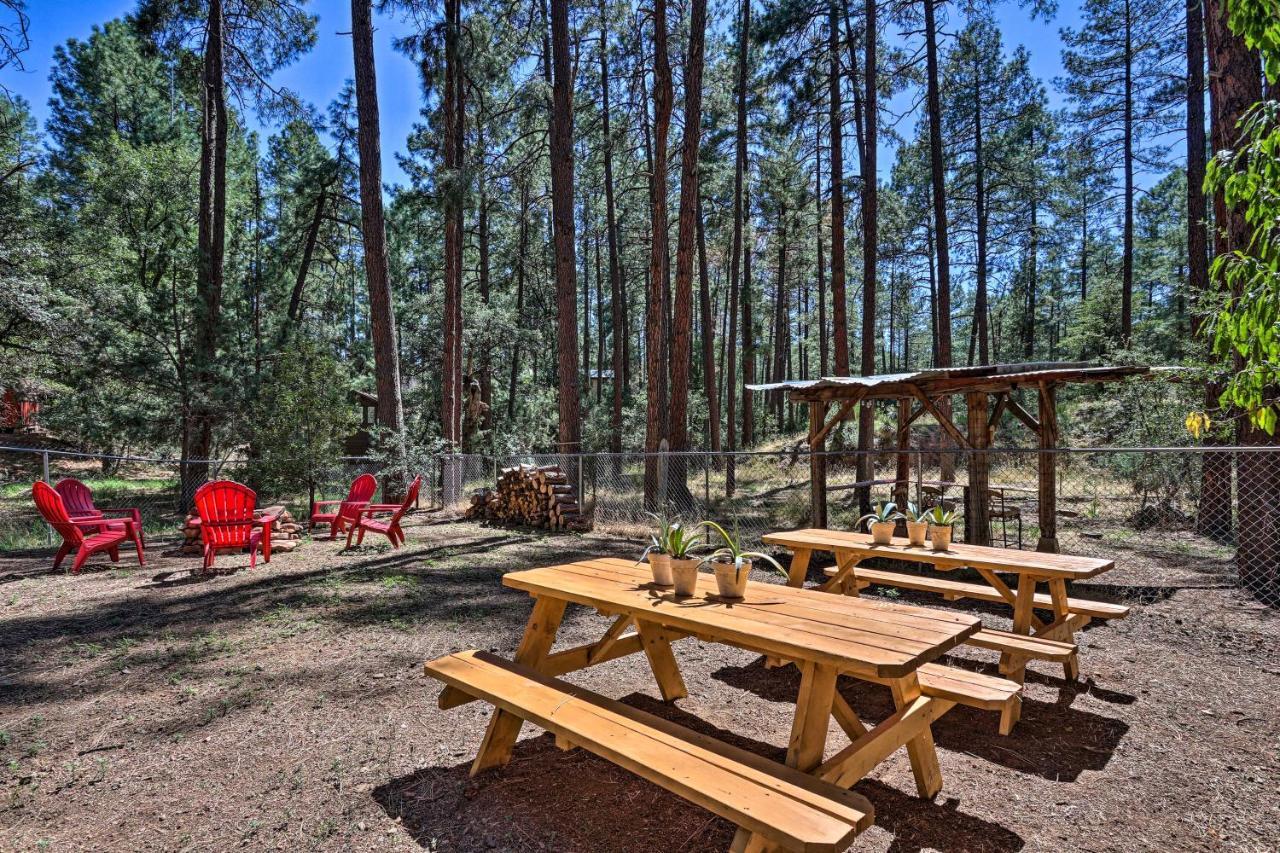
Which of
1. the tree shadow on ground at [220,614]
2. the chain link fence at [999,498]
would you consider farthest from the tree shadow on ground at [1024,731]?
the tree shadow on ground at [220,614]

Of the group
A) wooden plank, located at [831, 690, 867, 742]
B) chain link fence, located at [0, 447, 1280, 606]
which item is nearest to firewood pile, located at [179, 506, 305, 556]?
chain link fence, located at [0, 447, 1280, 606]

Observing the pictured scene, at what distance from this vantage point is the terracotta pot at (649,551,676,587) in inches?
110

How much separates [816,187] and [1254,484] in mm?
18059

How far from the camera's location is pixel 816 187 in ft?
70.3

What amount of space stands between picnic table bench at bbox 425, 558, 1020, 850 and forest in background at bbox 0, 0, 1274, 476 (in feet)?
20.1

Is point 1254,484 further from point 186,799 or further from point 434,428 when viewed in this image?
point 434,428

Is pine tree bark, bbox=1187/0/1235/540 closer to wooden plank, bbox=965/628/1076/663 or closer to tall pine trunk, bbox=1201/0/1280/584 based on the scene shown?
tall pine trunk, bbox=1201/0/1280/584

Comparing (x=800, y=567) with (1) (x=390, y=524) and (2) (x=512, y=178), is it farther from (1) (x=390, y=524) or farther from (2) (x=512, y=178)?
(2) (x=512, y=178)

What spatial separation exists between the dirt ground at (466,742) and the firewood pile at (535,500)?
15.6 feet

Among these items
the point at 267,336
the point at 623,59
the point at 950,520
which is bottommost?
the point at 950,520

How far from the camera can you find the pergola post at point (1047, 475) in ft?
21.0

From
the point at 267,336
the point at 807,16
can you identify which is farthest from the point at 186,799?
the point at 807,16

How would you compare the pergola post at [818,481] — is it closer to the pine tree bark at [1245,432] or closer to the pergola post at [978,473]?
the pergola post at [978,473]

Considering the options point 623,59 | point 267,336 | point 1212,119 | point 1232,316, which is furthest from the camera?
point 623,59
